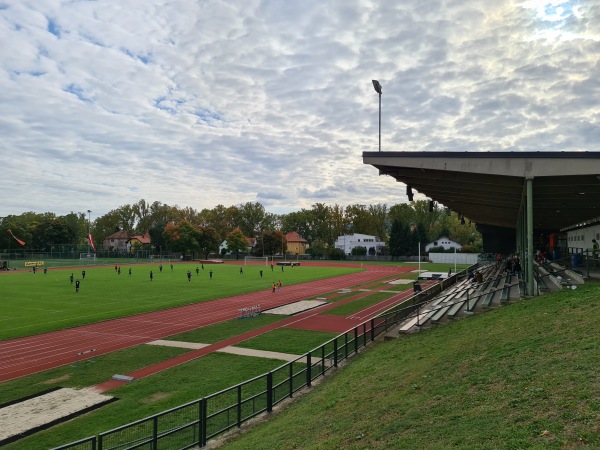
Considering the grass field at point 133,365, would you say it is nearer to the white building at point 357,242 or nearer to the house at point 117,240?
the white building at point 357,242

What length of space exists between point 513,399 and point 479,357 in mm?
3196

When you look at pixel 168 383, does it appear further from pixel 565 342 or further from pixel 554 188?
pixel 554 188

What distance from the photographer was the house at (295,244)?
137 metres

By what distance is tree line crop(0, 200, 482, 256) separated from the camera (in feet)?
368

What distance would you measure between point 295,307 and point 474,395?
2446cm

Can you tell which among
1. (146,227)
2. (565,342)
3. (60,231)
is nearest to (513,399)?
(565,342)

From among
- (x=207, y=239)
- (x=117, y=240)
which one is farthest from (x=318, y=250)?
(x=117, y=240)

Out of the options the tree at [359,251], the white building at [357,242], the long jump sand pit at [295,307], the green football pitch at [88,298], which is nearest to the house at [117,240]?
the white building at [357,242]

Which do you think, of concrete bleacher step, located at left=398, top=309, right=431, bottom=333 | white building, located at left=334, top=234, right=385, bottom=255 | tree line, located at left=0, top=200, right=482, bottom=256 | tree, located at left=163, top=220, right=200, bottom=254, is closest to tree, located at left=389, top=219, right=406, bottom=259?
tree line, located at left=0, top=200, right=482, bottom=256

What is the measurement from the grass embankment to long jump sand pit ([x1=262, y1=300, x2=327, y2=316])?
16.1 m

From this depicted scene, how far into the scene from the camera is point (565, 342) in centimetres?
908

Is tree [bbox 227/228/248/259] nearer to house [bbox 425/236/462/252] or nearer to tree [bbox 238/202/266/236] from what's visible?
tree [bbox 238/202/266/236]

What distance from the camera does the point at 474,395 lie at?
7668 mm

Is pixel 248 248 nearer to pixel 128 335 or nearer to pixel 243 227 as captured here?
pixel 243 227
